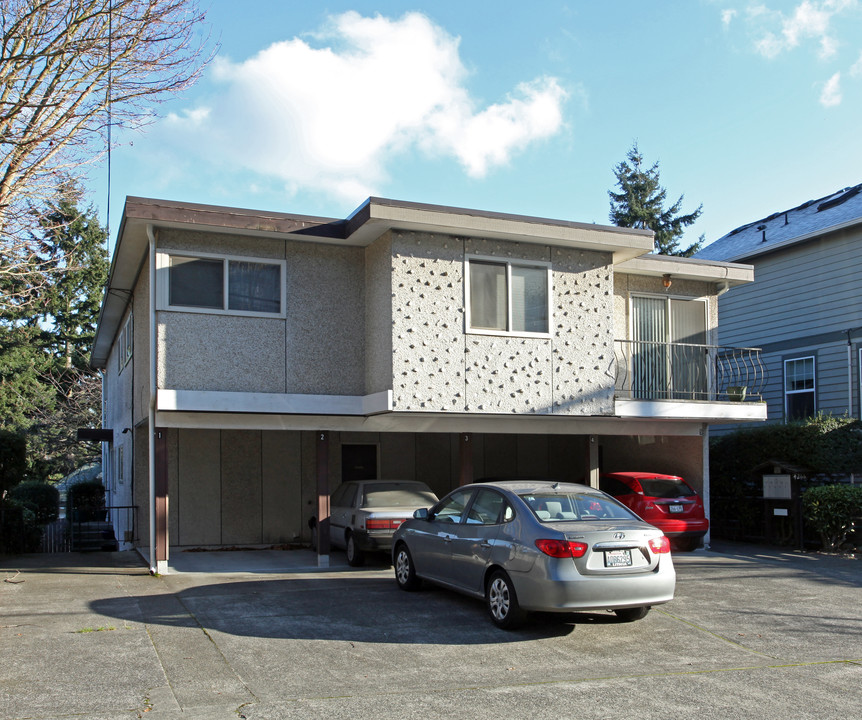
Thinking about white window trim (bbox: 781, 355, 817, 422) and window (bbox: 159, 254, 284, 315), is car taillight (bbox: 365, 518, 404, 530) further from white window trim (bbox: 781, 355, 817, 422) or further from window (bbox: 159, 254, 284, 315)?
white window trim (bbox: 781, 355, 817, 422)

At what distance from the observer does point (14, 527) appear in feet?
51.9

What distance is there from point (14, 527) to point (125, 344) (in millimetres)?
4808

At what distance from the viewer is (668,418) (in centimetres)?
1529

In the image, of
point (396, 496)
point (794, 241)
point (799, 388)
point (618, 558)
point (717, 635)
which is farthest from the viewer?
point (799, 388)

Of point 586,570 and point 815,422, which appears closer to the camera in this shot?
point 586,570

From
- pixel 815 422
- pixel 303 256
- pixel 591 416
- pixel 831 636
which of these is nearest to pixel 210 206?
pixel 303 256

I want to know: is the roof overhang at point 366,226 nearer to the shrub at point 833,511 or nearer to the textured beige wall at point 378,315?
the textured beige wall at point 378,315

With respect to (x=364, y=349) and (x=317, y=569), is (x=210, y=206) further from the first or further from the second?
(x=317, y=569)

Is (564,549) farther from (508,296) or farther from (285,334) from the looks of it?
(285,334)

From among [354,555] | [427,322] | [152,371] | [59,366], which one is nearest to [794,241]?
[427,322]

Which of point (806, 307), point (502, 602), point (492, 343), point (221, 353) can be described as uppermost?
point (806, 307)

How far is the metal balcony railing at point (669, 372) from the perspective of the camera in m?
15.8

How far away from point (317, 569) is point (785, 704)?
802cm

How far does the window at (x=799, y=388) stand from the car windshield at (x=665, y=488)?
6.90 meters
